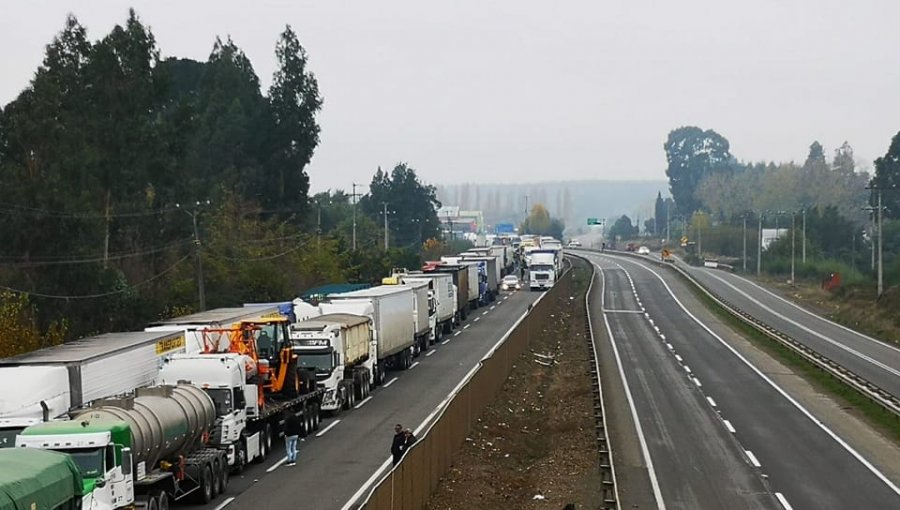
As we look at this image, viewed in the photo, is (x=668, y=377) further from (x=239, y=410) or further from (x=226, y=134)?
(x=226, y=134)

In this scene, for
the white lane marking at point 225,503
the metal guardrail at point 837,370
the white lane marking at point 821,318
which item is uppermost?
the white lane marking at point 225,503

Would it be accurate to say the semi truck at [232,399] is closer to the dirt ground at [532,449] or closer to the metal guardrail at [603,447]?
the dirt ground at [532,449]

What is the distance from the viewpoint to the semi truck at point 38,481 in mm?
15984

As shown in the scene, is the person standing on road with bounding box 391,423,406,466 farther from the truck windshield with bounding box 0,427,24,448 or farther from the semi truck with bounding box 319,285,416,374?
the semi truck with bounding box 319,285,416,374

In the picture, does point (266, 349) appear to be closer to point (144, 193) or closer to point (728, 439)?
point (728, 439)

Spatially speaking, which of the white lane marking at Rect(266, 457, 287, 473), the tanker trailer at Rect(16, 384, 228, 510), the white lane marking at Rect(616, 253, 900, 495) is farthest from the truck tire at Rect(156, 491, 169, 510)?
the white lane marking at Rect(616, 253, 900, 495)

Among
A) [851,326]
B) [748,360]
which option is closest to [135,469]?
[748,360]

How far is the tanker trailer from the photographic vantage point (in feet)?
71.1

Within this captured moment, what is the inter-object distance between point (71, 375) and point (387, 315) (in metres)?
24.4

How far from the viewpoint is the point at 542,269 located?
113438 mm

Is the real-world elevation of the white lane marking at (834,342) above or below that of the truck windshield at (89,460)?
below

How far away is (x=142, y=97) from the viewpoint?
6775 centimetres

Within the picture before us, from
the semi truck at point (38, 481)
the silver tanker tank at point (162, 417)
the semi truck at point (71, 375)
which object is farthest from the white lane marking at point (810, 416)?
the semi truck at point (71, 375)

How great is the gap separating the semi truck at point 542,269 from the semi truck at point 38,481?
94309 millimetres
